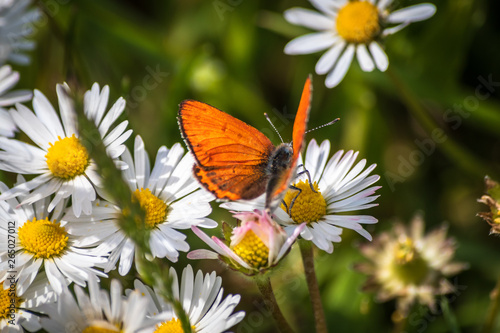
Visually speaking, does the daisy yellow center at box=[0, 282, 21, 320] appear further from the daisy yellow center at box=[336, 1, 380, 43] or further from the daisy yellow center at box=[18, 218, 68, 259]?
the daisy yellow center at box=[336, 1, 380, 43]

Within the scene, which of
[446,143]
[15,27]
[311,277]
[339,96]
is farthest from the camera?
[339,96]

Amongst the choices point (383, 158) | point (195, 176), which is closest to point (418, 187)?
point (383, 158)

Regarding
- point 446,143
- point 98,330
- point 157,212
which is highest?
point 446,143

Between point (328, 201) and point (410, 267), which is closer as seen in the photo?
point (328, 201)

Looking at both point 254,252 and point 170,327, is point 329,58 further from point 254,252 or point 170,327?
point 170,327

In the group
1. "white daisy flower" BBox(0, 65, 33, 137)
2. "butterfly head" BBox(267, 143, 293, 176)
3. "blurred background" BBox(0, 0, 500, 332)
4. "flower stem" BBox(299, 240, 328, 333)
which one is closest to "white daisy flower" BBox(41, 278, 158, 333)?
"flower stem" BBox(299, 240, 328, 333)

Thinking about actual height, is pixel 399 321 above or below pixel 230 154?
below

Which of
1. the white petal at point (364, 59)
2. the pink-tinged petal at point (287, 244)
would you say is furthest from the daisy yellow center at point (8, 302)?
the white petal at point (364, 59)

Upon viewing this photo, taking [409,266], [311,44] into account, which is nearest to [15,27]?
[311,44]
